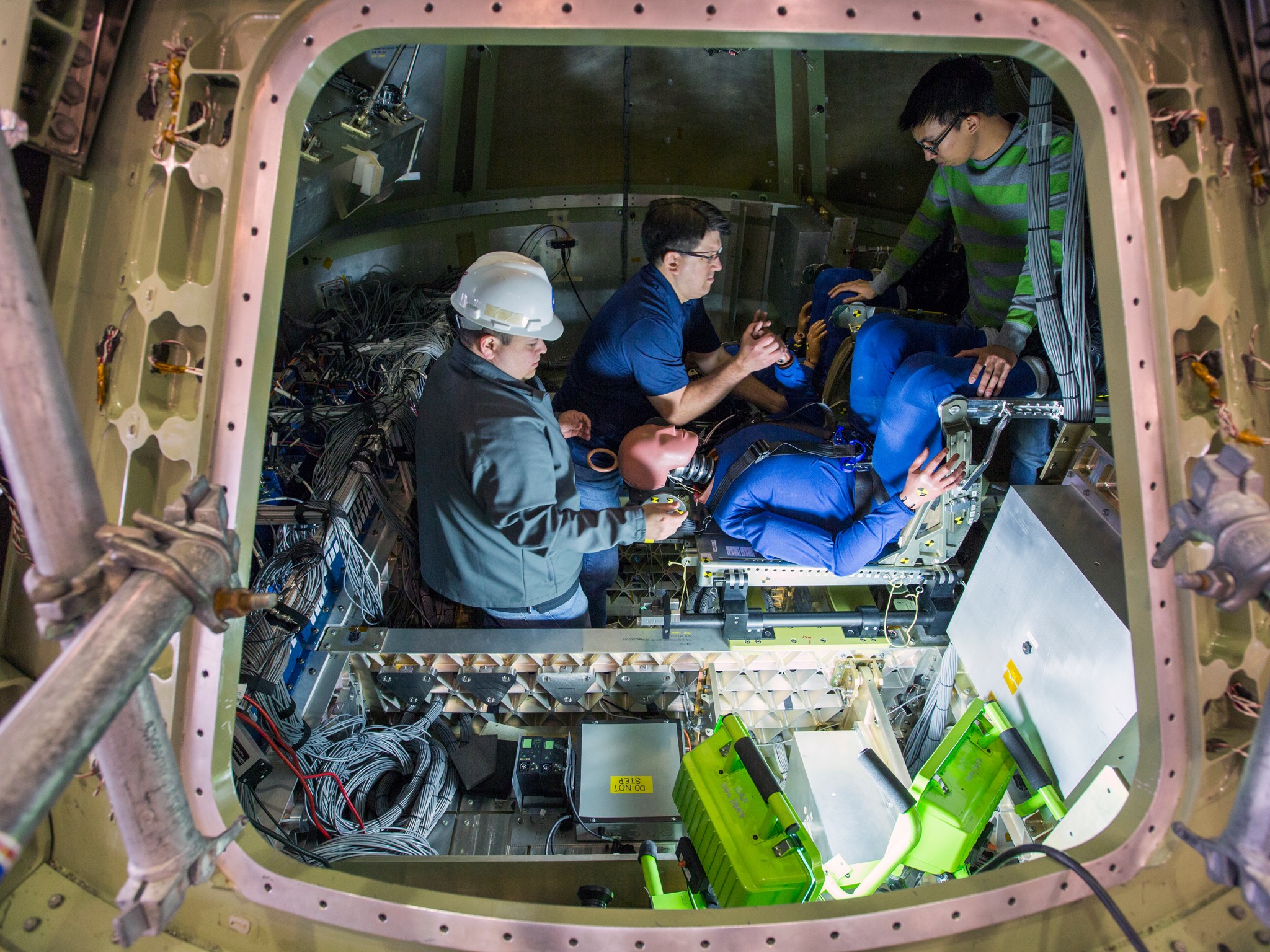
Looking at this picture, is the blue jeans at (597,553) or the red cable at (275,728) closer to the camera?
the red cable at (275,728)

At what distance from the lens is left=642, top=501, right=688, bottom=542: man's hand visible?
9.65 ft

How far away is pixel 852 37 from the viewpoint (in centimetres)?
168

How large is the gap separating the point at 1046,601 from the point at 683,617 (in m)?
1.43

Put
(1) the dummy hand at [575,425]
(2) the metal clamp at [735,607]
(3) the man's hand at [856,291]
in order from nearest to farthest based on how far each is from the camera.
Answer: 1. (2) the metal clamp at [735,607]
2. (1) the dummy hand at [575,425]
3. (3) the man's hand at [856,291]

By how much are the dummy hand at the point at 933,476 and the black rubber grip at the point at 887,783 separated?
2.90 ft

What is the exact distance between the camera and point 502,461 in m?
2.71

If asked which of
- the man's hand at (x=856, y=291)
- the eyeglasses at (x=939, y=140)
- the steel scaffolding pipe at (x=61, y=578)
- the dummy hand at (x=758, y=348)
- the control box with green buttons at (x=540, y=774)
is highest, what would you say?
the man's hand at (x=856, y=291)

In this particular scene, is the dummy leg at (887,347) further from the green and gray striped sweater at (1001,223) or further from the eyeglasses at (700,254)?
the eyeglasses at (700,254)

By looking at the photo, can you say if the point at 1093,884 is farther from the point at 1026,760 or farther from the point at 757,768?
the point at 757,768

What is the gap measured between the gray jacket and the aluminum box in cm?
62

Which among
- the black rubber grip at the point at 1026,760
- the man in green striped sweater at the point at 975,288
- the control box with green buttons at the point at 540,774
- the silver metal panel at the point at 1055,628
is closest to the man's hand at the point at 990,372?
the man in green striped sweater at the point at 975,288

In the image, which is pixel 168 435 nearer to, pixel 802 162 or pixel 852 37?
pixel 852 37

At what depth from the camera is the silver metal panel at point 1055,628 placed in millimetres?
2029

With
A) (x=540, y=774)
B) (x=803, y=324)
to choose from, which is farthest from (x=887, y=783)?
(x=803, y=324)
